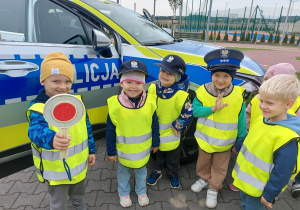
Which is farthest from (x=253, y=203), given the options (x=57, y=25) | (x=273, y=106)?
(x=57, y=25)

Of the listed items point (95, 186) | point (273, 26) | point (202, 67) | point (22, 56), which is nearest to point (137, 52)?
point (202, 67)

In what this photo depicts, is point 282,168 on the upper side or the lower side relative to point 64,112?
lower

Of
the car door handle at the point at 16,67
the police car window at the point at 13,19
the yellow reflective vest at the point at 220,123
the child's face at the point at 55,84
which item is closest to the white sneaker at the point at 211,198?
the yellow reflective vest at the point at 220,123

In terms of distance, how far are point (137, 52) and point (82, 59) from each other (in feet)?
1.98

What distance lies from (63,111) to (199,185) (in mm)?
1749

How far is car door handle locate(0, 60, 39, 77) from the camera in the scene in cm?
157

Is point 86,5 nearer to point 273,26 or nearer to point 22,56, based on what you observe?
point 22,56

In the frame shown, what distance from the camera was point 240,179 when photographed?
1599 mm

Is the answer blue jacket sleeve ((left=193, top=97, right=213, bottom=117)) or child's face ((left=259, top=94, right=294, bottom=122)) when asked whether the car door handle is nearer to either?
blue jacket sleeve ((left=193, top=97, right=213, bottom=117))

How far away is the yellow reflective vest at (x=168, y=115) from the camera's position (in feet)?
6.54

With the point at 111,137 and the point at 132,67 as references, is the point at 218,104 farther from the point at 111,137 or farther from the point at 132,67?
the point at 111,137

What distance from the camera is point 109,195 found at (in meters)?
2.21

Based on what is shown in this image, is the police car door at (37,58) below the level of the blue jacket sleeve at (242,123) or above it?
above

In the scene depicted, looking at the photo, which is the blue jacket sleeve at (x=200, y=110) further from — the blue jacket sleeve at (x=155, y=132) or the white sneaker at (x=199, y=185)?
the white sneaker at (x=199, y=185)
